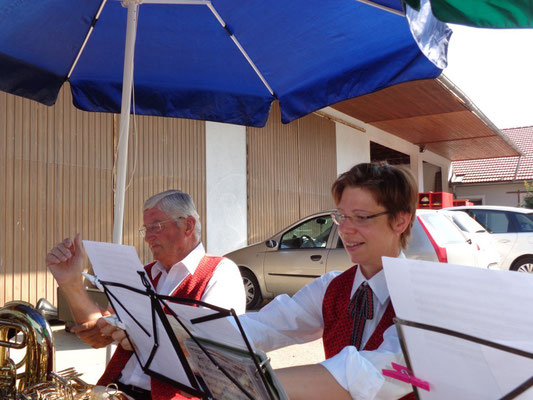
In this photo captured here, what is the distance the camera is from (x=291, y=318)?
1.92 m

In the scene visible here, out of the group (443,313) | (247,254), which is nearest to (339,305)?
(443,313)

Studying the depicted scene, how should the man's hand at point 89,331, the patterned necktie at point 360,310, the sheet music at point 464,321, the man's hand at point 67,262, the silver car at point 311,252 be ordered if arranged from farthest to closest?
the silver car at point 311,252 < the man's hand at point 89,331 < the man's hand at point 67,262 < the patterned necktie at point 360,310 < the sheet music at point 464,321

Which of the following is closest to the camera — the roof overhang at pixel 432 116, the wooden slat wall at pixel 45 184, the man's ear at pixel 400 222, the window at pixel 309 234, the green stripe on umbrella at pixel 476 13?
the green stripe on umbrella at pixel 476 13

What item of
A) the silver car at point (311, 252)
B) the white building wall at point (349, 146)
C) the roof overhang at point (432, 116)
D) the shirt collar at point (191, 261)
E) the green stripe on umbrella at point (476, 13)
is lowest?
the silver car at point (311, 252)

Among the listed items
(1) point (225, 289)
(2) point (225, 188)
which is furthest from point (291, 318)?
(2) point (225, 188)

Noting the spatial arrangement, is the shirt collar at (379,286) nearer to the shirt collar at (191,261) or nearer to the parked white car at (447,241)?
the shirt collar at (191,261)

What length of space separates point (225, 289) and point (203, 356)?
2.94 ft

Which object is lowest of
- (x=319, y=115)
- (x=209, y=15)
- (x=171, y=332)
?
(x=171, y=332)

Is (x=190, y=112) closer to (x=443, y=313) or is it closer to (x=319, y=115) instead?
(x=443, y=313)

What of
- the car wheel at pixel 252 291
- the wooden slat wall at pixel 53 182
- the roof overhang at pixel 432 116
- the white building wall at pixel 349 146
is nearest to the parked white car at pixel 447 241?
the car wheel at pixel 252 291

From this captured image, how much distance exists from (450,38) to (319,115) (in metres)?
12.0

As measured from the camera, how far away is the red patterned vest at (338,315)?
1695 mm

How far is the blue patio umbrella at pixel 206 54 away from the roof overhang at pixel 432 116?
7841mm

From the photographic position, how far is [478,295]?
868 mm
